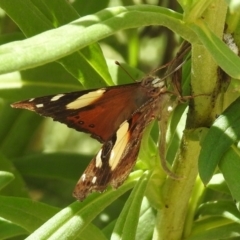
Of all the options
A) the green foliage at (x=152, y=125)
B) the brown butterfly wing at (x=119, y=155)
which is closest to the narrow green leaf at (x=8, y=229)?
the green foliage at (x=152, y=125)

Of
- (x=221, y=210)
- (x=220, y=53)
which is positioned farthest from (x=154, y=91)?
(x=221, y=210)

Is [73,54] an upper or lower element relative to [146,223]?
upper

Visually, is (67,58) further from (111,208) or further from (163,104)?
(111,208)

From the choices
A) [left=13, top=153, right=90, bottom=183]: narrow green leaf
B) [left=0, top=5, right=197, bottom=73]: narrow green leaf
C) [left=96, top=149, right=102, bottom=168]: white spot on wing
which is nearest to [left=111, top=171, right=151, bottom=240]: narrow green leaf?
[left=96, top=149, right=102, bottom=168]: white spot on wing

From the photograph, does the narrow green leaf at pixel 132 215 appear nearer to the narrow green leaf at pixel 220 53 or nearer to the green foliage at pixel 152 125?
the green foliage at pixel 152 125

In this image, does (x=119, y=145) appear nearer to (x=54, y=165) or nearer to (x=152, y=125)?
(x=152, y=125)

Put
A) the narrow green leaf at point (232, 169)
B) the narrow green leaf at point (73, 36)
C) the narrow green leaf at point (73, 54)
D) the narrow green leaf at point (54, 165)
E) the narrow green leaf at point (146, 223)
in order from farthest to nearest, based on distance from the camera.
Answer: the narrow green leaf at point (54, 165)
the narrow green leaf at point (146, 223)
the narrow green leaf at point (73, 54)
the narrow green leaf at point (232, 169)
the narrow green leaf at point (73, 36)

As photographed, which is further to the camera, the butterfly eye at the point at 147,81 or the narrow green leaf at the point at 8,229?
the narrow green leaf at the point at 8,229
